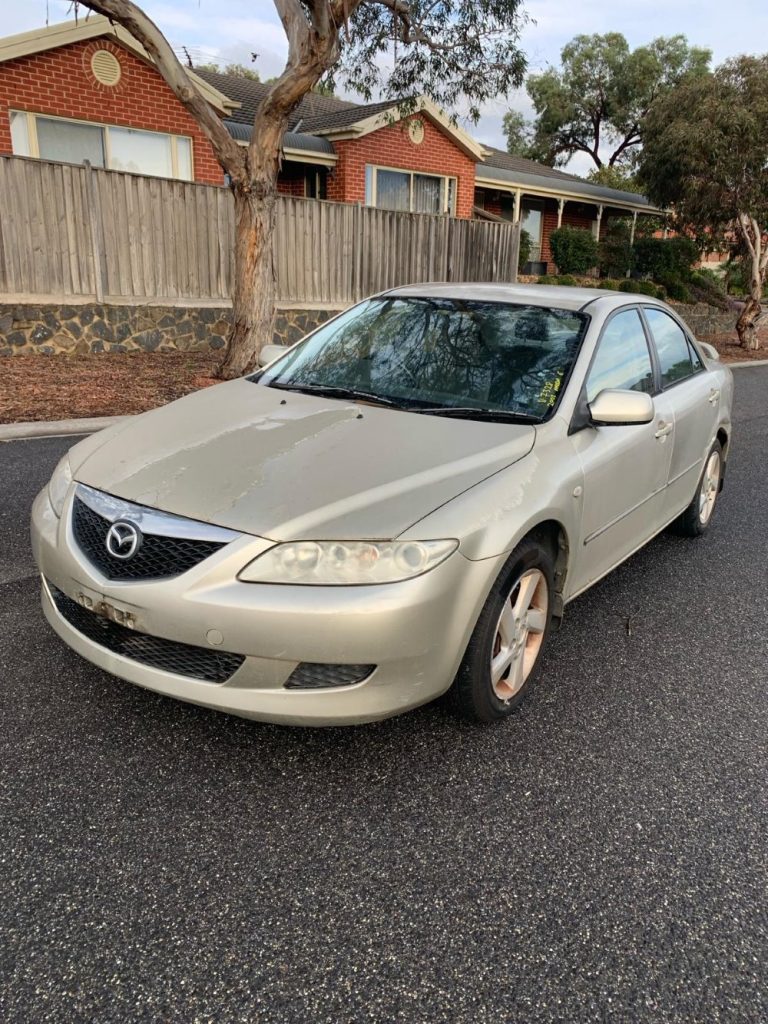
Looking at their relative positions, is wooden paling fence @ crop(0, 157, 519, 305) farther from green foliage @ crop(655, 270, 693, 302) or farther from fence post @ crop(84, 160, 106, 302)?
green foliage @ crop(655, 270, 693, 302)

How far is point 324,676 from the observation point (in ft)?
8.20

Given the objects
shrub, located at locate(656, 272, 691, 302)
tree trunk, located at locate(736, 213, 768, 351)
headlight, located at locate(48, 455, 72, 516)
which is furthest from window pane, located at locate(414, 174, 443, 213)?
headlight, located at locate(48, 455, 72, 516)

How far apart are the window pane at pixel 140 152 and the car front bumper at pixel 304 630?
15.1m

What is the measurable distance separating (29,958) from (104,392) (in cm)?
809

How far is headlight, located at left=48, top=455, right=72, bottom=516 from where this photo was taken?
3.02 m

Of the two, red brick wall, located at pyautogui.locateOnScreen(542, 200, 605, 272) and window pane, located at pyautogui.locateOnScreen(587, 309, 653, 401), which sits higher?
red brick wall, located at pyautogui.locateOnScreen(542, 200, 605, 272)

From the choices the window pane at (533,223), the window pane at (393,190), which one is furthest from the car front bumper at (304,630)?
the window pane at (533,223)

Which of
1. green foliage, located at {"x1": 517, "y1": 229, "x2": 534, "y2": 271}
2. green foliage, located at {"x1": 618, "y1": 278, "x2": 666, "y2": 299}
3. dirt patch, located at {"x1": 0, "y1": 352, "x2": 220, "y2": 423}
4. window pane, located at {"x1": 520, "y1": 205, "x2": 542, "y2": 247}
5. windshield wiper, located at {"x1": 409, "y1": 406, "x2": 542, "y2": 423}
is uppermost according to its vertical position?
window pane, located at {"x1": 520, "y1": 205, "x2": 542, "y2": 247}

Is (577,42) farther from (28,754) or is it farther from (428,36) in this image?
(28,754)

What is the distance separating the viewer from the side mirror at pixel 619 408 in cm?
330

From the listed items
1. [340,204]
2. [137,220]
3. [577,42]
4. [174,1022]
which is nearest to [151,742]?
[174,1022]

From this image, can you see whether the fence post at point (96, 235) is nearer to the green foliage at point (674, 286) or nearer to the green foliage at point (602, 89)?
the green foliage at point (674, 286)

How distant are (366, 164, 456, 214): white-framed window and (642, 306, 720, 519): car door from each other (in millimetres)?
16692

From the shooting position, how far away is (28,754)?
9.03 feet
